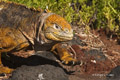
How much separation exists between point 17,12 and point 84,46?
330 cm

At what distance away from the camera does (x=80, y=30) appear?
9.55 meters

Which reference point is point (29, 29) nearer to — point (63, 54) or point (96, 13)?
point (63, 54)

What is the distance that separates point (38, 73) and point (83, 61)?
7.44ft

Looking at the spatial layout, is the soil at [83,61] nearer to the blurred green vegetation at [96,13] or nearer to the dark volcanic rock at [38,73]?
Result: the dark volcanic rock at [38,73]

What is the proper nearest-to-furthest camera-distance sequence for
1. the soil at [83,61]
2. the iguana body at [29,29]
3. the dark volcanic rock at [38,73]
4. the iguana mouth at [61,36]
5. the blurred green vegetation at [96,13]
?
the iguana mouth at [61,36], the iguana body at [29,29], the dark volcanic rock at [38,73], the soil at [83,61], the blurred green vegetation at [96,13]

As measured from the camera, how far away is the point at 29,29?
16.6ft

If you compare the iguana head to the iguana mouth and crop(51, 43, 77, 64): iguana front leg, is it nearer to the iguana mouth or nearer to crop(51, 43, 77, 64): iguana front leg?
the iguana mouth

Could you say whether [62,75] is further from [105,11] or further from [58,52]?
[105,11]

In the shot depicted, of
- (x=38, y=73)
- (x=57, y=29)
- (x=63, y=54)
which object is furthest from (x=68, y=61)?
(x=57, y=29)

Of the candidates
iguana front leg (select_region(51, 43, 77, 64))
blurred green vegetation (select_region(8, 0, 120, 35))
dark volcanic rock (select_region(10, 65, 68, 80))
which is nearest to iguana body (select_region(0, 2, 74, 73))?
iguana front leg (select_region(51, 43, 77, 64))

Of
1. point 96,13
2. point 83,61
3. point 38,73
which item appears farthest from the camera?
point 96,13

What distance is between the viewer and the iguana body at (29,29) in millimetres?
4746

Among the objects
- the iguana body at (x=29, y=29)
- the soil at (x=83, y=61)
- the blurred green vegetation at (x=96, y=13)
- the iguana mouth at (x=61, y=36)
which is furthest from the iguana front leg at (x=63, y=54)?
the blurred green vegetation at (x=96, y=13)

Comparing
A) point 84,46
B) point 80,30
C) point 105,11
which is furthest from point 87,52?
point 105,11
